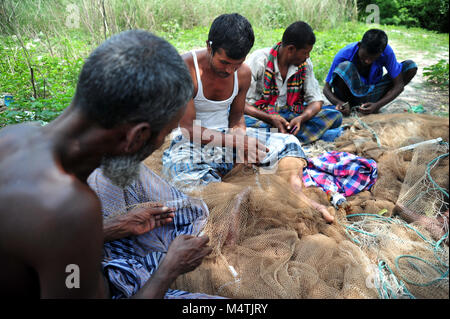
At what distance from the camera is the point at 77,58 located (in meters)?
5.27

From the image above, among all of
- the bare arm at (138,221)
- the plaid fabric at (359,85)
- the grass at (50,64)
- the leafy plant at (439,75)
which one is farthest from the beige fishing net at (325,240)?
the leafy plant at (439,75)

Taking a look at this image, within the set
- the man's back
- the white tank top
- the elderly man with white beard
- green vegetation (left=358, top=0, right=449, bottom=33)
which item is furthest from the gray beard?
green vegetation (left=358, top=0, right=449, bottom=33)

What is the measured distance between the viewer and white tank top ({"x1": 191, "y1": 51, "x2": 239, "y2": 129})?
2.91m

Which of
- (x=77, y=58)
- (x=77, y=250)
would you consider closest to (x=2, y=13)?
(x=77, y=58)

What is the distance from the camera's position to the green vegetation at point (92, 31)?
410 cm

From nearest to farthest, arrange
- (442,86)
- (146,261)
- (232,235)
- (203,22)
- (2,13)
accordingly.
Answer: (146,261) < (232,235) < (2,13) < (442,86) < (203,22)

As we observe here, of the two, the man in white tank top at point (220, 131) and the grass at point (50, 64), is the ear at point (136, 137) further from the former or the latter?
the grass at point (50, 64)

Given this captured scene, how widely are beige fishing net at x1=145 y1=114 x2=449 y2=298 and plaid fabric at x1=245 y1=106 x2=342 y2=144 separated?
97cm

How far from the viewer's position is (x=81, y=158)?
128 centimetres

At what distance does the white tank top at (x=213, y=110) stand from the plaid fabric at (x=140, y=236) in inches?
37.4

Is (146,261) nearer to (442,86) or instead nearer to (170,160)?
(170,160)

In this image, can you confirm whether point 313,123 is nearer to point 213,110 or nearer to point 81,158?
point 213,110
